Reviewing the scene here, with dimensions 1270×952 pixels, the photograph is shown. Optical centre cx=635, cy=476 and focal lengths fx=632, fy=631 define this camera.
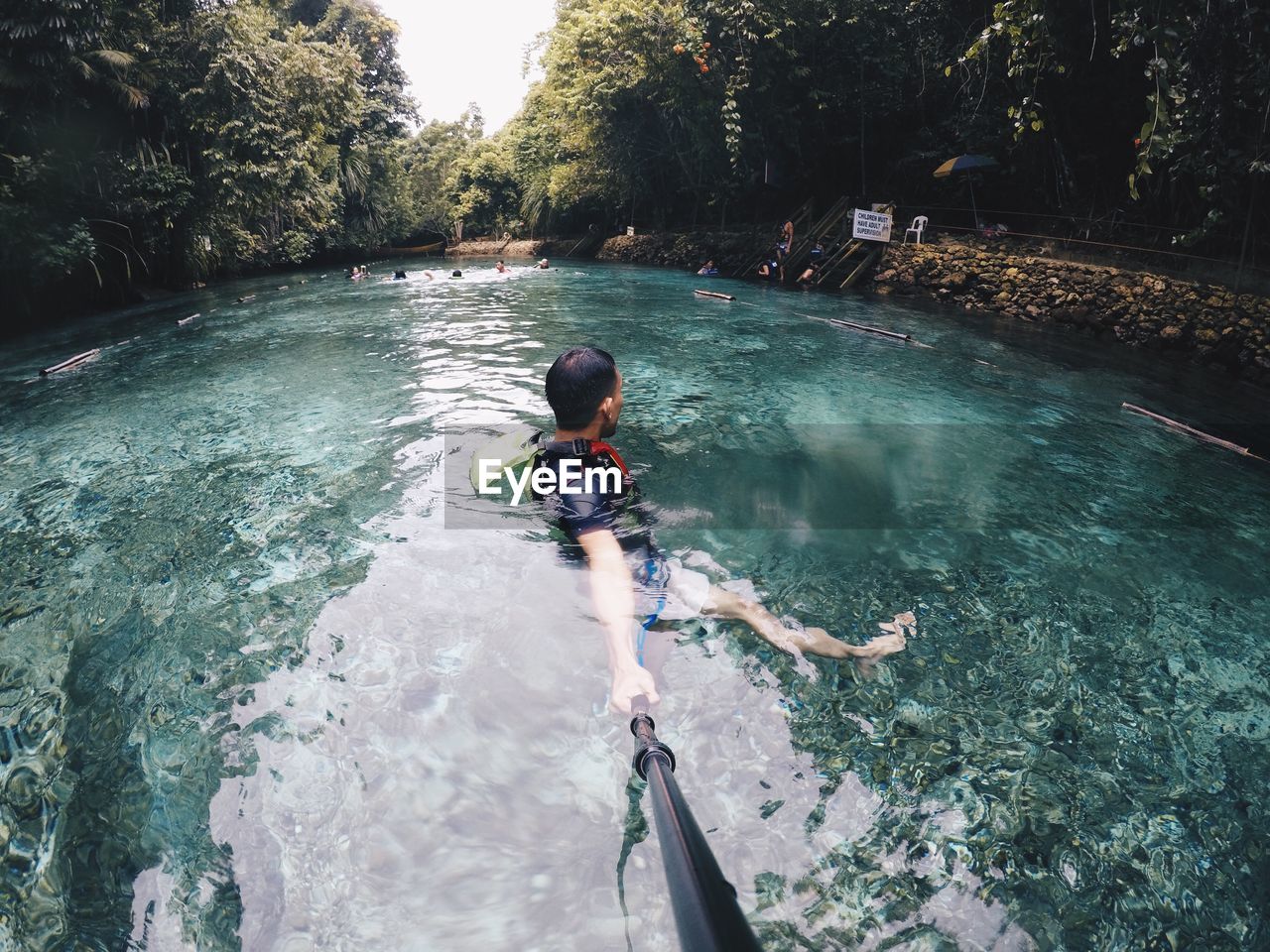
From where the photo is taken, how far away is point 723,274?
24.0 metres

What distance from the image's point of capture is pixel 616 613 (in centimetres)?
242

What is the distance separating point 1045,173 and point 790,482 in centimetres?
1713

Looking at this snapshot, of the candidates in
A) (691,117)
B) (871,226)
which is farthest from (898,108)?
(691,117)

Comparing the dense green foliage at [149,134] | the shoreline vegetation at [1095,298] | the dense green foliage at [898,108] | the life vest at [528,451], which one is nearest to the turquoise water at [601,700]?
the life vest at [528,451]

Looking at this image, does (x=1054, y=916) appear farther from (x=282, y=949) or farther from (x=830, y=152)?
(x=830, y=152)

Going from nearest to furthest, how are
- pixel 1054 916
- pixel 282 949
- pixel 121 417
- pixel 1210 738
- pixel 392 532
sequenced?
pixel 282 949 → pixel 1054 916 → pixel 1210 738 → pixel 392 532 → pixel 121 417

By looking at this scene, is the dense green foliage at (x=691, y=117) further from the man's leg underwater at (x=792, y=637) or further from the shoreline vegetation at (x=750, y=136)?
the man's leg underwater at (x=792, y=637)

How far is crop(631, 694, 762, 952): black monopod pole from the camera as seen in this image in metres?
1.05

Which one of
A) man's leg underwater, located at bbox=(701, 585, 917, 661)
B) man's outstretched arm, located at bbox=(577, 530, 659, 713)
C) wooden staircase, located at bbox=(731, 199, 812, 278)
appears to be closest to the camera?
man's outstretched arm, located at bbox=(577, 530, 659, 713)

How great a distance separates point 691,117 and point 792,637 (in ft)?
76.4

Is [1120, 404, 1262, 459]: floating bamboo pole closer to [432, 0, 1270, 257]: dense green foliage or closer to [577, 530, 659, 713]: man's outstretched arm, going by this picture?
[432, 0, 1270, 257]: dense green foliage

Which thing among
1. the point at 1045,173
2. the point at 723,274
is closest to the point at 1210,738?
the point at 1045,173

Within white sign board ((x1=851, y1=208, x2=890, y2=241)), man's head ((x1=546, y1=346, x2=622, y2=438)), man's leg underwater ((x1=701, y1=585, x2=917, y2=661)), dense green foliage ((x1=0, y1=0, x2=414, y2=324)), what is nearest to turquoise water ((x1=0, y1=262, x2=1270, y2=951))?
man's leg underwater ((x1=701, y1=585, x2=917, y2=661))

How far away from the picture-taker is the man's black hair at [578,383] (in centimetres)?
282
